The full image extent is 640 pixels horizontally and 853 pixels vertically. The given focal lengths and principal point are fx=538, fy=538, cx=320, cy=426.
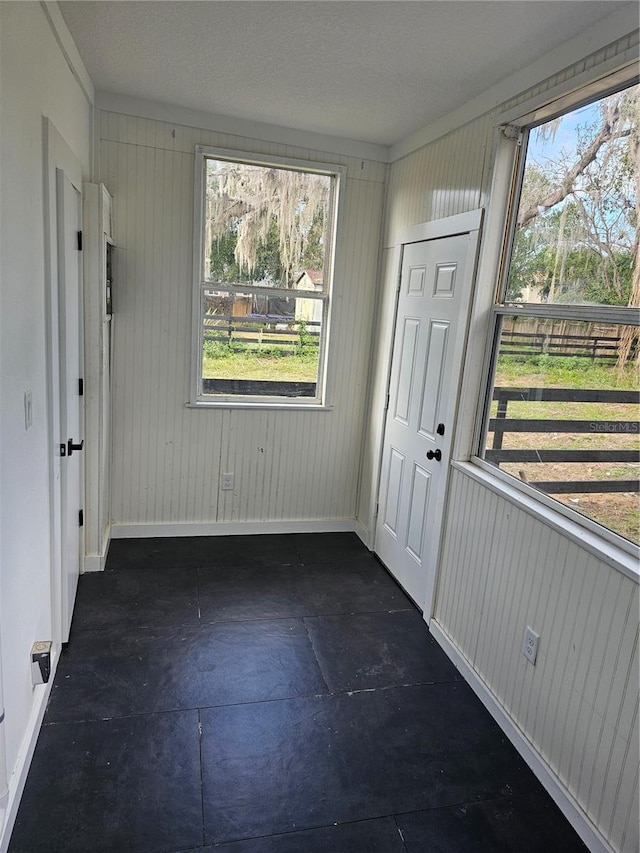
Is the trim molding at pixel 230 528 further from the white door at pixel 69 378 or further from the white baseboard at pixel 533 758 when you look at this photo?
the white baseboard at pixel 533 758

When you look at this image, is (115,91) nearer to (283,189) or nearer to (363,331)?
(283,189)

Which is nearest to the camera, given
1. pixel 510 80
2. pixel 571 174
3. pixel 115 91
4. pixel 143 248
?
pixel 571 174

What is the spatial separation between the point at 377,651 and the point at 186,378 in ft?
6.57

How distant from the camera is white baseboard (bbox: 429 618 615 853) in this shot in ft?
5.67

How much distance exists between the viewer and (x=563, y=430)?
207 centimetres

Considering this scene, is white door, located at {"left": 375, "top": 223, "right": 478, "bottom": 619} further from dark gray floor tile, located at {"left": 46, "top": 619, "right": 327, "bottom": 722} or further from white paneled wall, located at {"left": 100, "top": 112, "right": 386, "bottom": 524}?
dark gray floor tile, located at {"left": 46, "top": 619, "right": 327, "bottom": 722}

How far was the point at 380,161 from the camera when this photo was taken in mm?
3523

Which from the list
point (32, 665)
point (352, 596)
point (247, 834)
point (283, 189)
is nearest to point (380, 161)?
point (283, 189)

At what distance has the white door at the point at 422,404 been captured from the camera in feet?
8.89

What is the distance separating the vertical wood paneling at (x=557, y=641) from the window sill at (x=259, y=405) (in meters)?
1.37

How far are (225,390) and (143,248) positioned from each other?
3.30 ft

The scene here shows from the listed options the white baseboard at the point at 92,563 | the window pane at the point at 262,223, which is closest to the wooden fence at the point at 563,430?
the window pane at the point at 262,223

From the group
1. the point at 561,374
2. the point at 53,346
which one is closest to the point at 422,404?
the point at 561,374

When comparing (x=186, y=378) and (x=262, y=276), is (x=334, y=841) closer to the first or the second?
(x=186, y=378)
